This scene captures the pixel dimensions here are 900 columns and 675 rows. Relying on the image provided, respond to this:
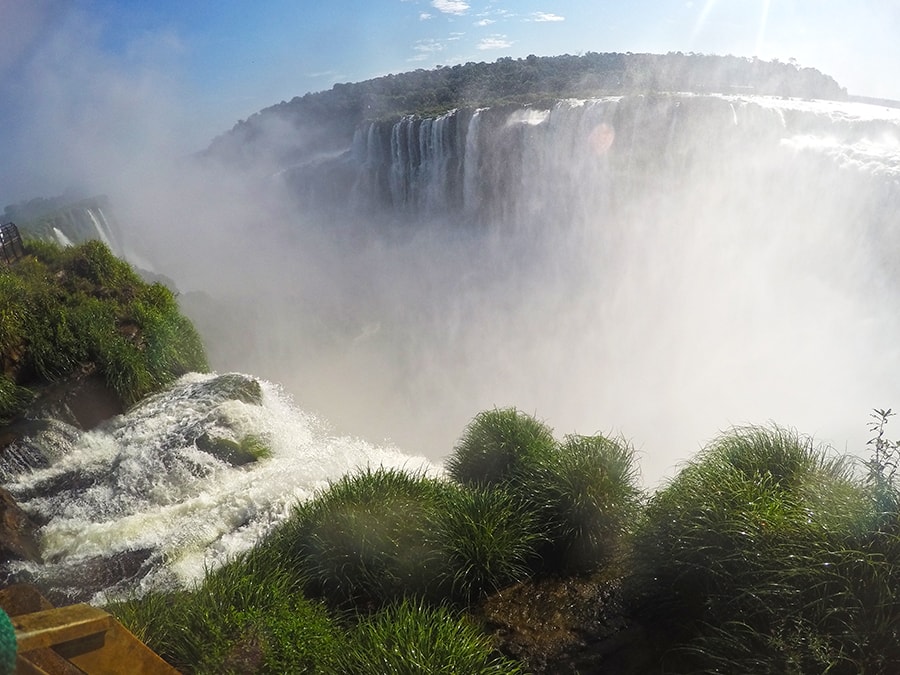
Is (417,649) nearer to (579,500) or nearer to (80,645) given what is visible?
(80,645)

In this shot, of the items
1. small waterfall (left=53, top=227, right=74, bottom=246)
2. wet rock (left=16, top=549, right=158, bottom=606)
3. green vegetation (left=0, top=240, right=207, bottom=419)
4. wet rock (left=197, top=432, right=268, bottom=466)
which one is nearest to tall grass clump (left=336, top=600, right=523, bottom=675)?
wet rock (left=16, top=549, right=158, bottom=606)

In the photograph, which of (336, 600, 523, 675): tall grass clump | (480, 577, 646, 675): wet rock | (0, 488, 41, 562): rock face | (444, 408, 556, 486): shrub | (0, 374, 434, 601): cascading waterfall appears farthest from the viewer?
(444, 408, 556, 486): shrub

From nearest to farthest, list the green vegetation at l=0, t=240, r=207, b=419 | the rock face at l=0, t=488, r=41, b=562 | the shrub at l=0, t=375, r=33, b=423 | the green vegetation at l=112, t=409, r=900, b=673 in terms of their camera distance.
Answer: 1. the green vegetation at l=112, t=409, r=900, b=673
2. the rock face at l=0, t=488, r=41, b=562
3. the shrub at l=0, t=375, r=33, b=423
4. the green vegetation at l=0, t=240, r=207, b=419

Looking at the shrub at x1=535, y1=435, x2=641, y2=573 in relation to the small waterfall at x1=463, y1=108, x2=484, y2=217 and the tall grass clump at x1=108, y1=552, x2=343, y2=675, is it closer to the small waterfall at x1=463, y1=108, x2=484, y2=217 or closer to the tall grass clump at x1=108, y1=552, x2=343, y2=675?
the tall grass clump at x1=108, y1=552, x2=343, y2=675

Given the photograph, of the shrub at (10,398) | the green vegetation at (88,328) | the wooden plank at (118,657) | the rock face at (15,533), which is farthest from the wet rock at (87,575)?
the wooden plank at (118,657)

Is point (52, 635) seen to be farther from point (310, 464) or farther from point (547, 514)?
point (310, 464)

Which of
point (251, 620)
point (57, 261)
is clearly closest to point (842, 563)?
point (251, 620)

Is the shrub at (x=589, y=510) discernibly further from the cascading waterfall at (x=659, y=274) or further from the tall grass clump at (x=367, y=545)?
the cascading waterfall at (x=659, y=274)
